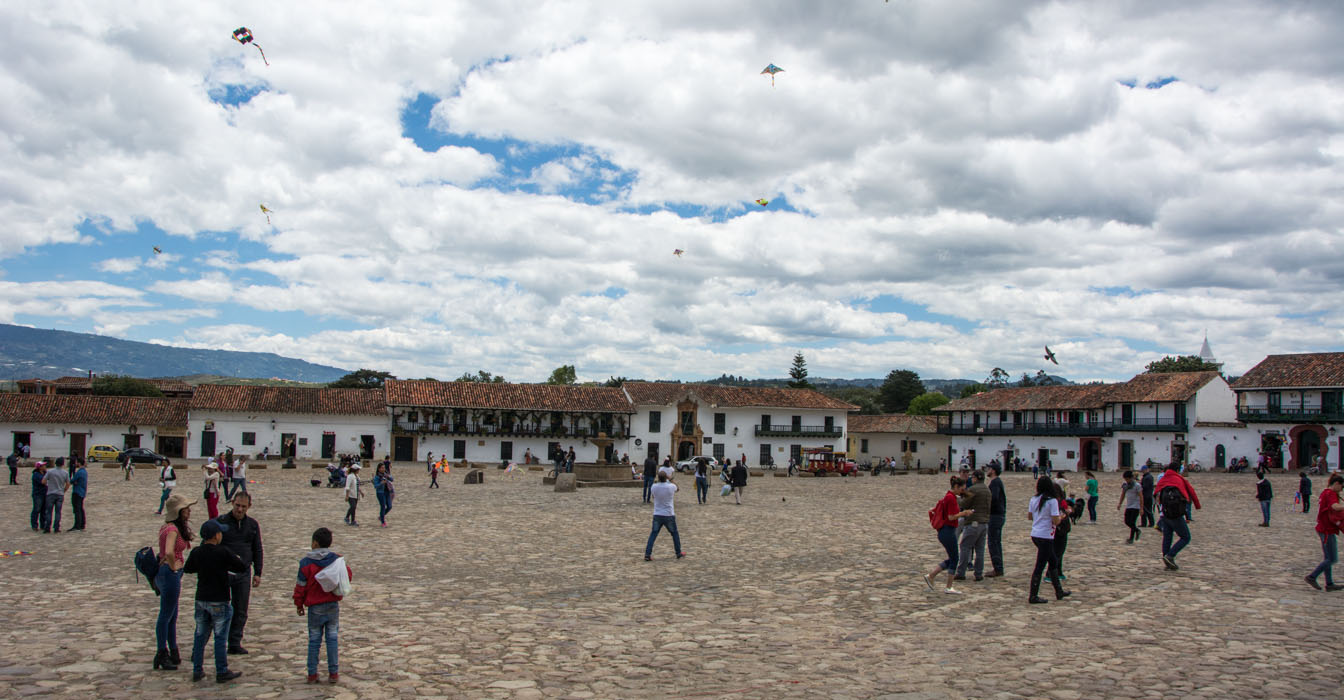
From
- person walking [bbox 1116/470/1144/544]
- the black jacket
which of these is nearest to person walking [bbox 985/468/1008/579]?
person walking [bbox 1116/470/1144/544]

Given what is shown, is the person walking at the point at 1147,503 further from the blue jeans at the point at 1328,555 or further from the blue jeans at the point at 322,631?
the blue jeans at the point at 322,631

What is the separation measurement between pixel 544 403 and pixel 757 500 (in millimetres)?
33335

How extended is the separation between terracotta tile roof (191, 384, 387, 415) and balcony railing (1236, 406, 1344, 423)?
169 ft

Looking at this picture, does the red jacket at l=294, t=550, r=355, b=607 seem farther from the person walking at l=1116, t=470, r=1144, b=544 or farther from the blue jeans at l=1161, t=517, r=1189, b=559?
the person walking at l=1116, t=470, r=1144, b=544

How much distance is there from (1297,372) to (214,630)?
56.6m

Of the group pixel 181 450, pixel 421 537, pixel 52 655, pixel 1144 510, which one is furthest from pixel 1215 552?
pixel 181 450

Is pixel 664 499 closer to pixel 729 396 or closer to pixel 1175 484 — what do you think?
pixel 1175 484

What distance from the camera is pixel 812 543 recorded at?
52.7 ft

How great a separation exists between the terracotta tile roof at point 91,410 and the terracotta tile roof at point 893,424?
50639 millimetres

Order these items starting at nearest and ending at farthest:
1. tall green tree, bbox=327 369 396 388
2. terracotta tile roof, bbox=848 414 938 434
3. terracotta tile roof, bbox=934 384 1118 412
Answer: terracotta tile roof, bbox=934 384 1118 412, terracotta tile roof, bbox=848 414 938 434, tall green tree, bbox=327 369 396 388

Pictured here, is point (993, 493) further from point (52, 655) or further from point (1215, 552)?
point (52, 655)

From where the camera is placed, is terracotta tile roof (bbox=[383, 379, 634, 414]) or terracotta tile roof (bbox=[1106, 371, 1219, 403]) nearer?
terracotta tile roof (bbox=[1106, 371, 1219, 403])

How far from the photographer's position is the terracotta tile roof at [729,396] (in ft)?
201

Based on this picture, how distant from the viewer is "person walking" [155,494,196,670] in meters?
7.09
